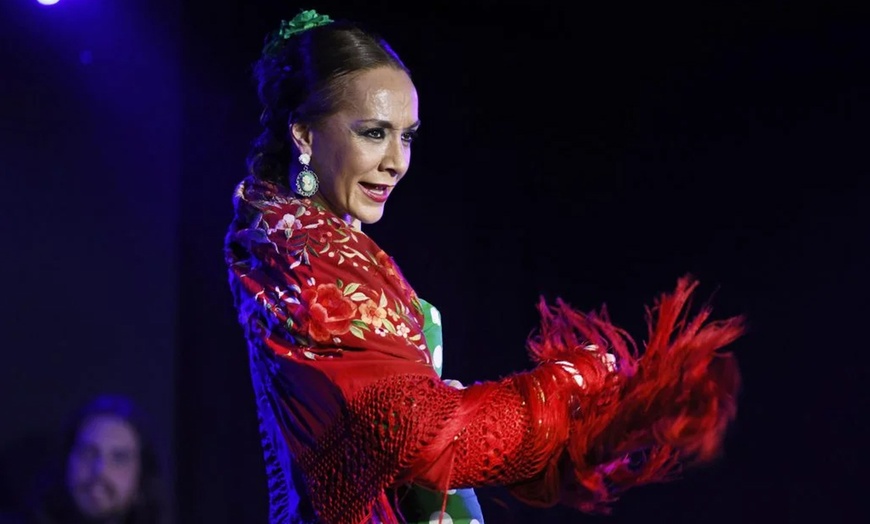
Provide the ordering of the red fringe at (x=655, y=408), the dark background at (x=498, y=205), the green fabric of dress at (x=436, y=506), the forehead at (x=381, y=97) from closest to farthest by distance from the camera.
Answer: the red fringe at (x=655, y=408), the green fabric of dress at (x=436, y=506), the forehead at (x=381, y=97), the dark background at (x=498, y=205)

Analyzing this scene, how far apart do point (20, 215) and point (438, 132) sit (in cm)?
100


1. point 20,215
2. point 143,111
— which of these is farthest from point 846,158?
point 20,215

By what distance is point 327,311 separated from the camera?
3.84ft

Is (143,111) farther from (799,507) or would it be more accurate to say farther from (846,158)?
(799,507)

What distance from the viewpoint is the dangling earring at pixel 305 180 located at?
1.40m

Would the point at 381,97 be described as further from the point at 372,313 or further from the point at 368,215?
the point at 372,313

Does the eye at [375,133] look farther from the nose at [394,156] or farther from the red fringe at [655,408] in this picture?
the red fringe at [655,408]

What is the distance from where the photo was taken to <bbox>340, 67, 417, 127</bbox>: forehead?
139cm

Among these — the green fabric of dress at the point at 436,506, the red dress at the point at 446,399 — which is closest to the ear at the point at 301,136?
the red dress at the point at 446,399

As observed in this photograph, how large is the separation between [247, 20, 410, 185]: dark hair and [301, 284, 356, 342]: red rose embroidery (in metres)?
0.31

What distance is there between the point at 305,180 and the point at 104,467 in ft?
3.17

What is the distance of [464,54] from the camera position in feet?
8.93

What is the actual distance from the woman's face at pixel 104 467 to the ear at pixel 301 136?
37.5 inches

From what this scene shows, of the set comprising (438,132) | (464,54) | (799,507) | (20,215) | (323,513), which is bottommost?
(799,507)
